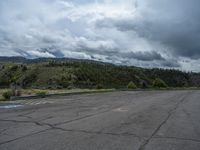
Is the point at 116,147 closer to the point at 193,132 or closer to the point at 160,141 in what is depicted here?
the point at 160,141

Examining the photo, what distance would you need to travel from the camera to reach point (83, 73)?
11481 cm

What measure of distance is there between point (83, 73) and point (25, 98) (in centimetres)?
8698

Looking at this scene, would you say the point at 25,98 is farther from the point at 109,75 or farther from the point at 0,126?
Answer: the point at 109,75

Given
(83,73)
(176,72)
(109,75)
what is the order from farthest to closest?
(176,72) < (109,75) < (83,73)

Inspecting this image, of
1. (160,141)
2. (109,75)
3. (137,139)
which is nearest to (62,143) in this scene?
(137,139)

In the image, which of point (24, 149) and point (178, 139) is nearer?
point (24, 149)

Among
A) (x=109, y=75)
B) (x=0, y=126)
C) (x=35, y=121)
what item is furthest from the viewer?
(x=109, y=75)

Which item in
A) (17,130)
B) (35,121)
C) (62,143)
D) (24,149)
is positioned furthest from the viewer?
(35,121)

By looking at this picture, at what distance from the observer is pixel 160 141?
848 cm

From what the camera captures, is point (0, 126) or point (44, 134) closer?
point (44, 134)

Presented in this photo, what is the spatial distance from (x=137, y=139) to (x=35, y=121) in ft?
16.8

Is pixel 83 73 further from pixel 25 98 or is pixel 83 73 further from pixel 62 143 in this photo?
pixel 62 143

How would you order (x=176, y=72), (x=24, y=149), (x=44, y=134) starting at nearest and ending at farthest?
(x=24, y=149)
(x=44, y=134)
(x=176, y=72)

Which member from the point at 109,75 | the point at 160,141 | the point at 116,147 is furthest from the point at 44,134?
the point at 109,75
